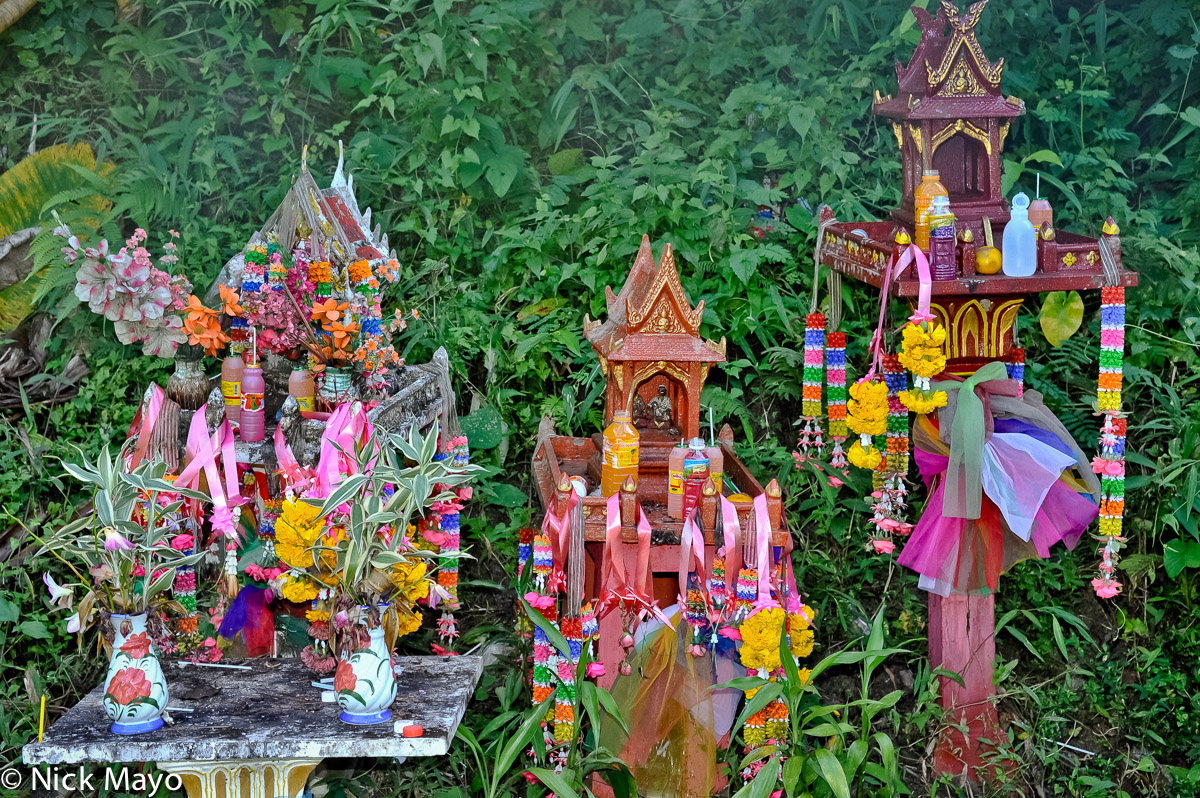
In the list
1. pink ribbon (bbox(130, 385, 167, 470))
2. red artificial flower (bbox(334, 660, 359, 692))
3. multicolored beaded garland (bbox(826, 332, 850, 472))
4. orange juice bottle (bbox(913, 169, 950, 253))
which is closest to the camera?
red artificial flower (bbox(334, 660, 359, 692))

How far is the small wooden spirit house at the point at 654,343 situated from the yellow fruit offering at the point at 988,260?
1086 mm

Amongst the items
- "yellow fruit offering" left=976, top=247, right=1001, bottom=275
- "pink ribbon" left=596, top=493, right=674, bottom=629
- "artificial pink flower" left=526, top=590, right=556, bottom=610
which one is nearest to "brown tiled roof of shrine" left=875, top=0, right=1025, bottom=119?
"yellow fruit offering" left=976, top=247, right=1001, bottom=275

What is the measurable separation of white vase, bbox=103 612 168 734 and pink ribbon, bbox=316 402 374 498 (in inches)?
31.5

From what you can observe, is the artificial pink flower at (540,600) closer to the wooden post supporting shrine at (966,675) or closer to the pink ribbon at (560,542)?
the pink ribbon at (560,542)

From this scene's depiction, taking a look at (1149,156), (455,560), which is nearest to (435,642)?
(455,560)

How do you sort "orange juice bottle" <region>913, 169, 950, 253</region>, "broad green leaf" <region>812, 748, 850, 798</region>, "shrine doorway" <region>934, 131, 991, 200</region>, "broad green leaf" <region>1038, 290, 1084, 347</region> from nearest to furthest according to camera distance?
1. "broad green leaf" <region>812, 748, 850, 798</region>
2. "orange juice bottle" <region>913, 169, 950, 253</region>
3. "shrine doorway" <region>934, 131, 991, 200</region>
4. "broad green leaf" <region>1038, 290, 1084, 347</region>

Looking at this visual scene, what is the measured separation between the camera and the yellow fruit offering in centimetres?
469

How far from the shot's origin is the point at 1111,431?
15.6 feet

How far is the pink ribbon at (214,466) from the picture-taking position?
15.5 ft

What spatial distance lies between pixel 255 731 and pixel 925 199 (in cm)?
322

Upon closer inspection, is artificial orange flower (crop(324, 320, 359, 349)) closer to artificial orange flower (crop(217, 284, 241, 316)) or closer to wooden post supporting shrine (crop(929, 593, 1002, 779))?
artificial orange flower (crop(217, 284, 241, 316))

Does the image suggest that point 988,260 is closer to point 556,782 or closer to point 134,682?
point 556,782

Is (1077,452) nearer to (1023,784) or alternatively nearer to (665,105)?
(1023,784)

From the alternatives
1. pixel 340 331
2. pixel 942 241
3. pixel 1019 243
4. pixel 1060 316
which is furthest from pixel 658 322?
pixel 1060 316
